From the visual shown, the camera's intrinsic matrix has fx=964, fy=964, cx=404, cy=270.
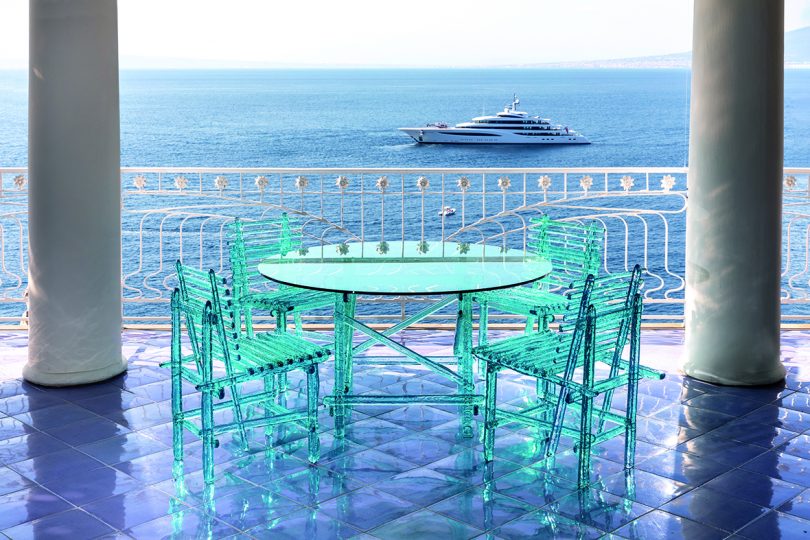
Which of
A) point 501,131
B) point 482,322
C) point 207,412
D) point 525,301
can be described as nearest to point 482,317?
point 482,322

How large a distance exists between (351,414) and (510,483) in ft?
3.64

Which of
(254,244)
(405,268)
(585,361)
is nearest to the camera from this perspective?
(585,361)

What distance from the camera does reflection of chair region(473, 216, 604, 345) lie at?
4715mm

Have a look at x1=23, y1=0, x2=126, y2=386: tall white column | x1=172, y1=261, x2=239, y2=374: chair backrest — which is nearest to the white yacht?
x1=23, y1=0, x2=126, y2=386: tall white column

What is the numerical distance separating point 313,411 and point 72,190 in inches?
77.5

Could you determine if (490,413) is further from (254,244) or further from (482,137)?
(482,137)

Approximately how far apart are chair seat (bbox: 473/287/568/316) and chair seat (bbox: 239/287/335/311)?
0.76 m

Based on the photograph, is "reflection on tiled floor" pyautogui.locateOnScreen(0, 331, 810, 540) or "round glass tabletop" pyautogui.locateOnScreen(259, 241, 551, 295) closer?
"reflection on tiled floor" pyautogui.locateOnScreen(0, 331, 810, 540)

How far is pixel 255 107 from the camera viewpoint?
184 ft

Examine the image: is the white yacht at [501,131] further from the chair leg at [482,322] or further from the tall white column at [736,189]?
the chair leg at [482,322]

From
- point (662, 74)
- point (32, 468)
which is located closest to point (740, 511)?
point (32, 468)

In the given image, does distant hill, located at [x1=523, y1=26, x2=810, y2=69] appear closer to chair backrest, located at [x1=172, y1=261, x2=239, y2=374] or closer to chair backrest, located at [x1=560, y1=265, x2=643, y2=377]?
chair backrest, located at [x1=560, y1=265, x2=643, y2=377]

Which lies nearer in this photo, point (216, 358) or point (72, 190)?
point (216, 358)

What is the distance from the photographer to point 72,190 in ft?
16.3
